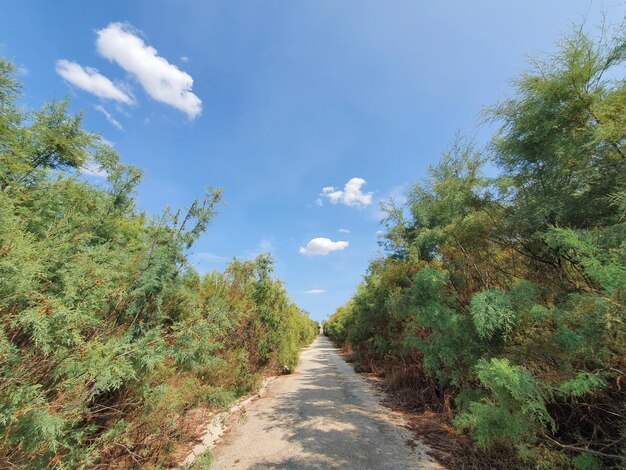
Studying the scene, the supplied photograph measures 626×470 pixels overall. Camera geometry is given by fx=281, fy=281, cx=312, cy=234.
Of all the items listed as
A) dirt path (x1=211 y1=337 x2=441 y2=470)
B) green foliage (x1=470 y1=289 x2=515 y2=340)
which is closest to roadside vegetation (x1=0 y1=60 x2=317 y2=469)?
dirt path (x1=211 y1=337 x2=441 y2=470)

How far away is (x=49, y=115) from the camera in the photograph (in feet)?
12.0

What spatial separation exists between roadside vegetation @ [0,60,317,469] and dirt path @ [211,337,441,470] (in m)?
1.17

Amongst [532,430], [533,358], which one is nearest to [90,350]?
Answer: [532,430]

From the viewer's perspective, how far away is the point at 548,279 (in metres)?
3.25

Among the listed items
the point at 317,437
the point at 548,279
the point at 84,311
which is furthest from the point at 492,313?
the point at 317,437

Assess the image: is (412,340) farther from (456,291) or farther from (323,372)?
(323,372)

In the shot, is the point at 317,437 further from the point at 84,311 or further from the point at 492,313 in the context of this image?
the point at 84,311

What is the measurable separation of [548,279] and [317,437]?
15.2 feet

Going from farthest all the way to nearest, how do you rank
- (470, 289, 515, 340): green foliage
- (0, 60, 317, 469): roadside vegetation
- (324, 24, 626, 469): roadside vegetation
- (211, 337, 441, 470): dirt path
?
(211, 337, 441, 470): dirt path → (470, 289, 515, 340): green foliage → (324, 24, 626, 469): roadside vegetation → (0, 60, 317, 469): roadside vegetation

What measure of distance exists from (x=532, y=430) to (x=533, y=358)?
2.09 feet

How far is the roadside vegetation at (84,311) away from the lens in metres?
1.84

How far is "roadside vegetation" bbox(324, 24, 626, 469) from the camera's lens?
2.21m

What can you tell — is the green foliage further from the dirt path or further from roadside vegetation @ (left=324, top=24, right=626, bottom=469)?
the dirt path

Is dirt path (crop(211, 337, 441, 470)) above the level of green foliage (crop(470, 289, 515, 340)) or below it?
below
